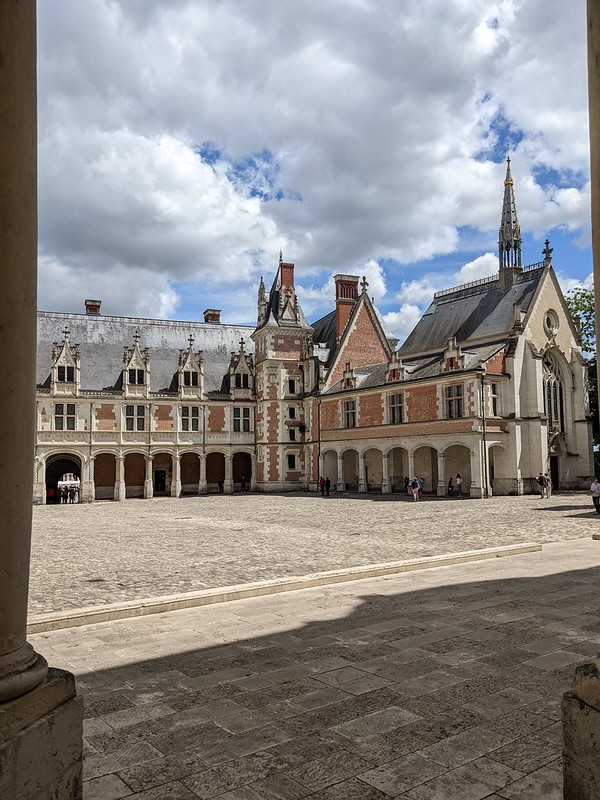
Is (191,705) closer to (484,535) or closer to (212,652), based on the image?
(212,652)

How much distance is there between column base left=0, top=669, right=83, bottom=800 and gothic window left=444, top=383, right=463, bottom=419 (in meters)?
32.7

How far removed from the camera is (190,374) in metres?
48.3

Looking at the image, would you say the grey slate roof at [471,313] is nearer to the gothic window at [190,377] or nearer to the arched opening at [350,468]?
the arched opening at [350,468]

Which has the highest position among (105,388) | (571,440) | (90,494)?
(105,388)

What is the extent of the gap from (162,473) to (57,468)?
7125mm

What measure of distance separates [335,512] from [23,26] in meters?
24.1

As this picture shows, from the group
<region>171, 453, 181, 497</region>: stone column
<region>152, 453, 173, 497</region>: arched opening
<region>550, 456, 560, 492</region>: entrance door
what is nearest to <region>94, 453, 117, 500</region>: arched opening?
<region>152, 453, 173, 497</region>: arched opening

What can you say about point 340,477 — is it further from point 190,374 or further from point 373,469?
point 190,374

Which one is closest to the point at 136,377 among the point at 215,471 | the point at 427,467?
the point at 215,471

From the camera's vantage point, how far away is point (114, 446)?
44.6 m

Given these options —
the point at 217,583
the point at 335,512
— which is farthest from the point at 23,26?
the point at 335,512

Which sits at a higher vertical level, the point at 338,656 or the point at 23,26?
the point at 23,26

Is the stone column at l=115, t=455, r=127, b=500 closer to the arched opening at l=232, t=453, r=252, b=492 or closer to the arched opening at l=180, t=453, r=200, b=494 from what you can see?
the arched opening at l=180, t=453, r=200, b=494

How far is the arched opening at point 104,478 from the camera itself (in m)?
45.3
